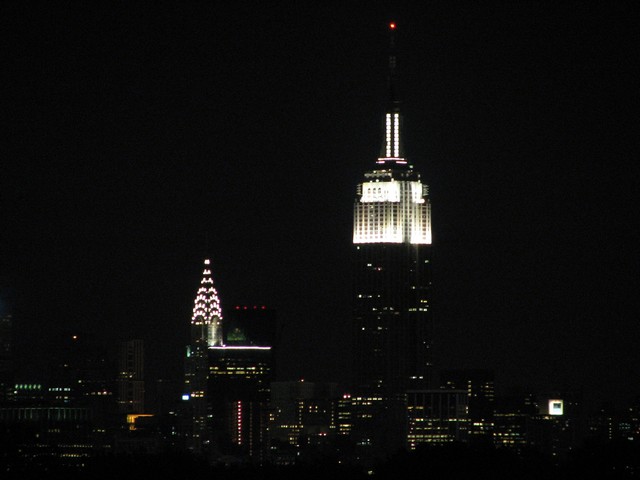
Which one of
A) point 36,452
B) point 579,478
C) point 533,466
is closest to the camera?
point 579,478

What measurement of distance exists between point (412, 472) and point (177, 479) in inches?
621

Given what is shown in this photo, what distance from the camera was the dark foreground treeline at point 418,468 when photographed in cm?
16575

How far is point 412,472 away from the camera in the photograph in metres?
172

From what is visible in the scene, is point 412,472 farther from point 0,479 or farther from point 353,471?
point 0,479

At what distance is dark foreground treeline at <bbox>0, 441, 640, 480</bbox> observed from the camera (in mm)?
165750

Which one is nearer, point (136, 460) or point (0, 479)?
point (0, 479)

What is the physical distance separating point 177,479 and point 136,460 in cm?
973

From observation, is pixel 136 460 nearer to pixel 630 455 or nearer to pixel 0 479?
pixel 0 479

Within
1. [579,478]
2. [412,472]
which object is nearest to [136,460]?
[412,472]

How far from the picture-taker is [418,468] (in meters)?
173

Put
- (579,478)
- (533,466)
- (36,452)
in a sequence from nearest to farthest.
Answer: (579,478)
(533,466)
(36,452)

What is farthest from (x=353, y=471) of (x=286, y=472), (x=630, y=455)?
(x=630, y=455)

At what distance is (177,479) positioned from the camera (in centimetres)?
Result: 16950

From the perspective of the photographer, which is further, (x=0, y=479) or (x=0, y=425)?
(x=0, y=425)
